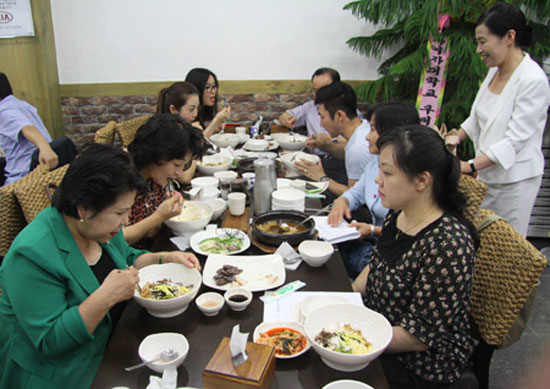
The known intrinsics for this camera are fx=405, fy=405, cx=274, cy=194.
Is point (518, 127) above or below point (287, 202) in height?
above

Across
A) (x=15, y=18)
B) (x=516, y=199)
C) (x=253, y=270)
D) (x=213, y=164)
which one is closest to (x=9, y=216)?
(x=253, y=270)

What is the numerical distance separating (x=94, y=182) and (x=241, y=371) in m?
0.69

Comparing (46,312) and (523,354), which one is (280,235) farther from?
(523,354)

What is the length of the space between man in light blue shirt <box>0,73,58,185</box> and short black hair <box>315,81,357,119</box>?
79.3 inches

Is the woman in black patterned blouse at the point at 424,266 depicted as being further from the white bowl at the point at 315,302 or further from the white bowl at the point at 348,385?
the white bowl at the point at 348,385

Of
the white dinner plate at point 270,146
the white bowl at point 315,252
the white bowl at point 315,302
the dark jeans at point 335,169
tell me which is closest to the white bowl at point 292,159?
the dark jeans at point 335,169

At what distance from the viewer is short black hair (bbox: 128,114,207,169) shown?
73.6 inches

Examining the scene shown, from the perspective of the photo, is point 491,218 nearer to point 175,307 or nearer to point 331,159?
point 175,307

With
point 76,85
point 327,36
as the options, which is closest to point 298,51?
point 327,36

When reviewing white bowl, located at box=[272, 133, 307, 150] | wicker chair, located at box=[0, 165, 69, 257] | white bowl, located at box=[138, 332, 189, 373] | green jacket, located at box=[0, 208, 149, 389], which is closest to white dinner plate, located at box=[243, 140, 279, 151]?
white bowl, located at box=[272, 133, 307, 150]

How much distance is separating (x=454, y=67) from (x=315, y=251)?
2616 mm

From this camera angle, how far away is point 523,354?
2.38m

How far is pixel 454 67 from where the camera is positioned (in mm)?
3447

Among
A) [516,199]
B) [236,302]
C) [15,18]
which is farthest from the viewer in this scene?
[15,18]
